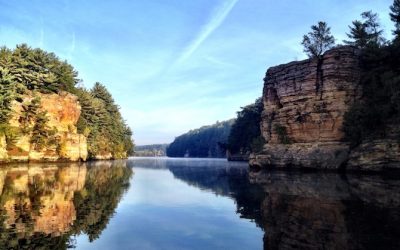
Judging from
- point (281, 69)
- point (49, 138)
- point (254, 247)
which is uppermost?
point (281, 69)

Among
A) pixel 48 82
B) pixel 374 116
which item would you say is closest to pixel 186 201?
pixel 374 116

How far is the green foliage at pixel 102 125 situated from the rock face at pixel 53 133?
31.5 ft

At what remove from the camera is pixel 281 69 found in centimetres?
5516

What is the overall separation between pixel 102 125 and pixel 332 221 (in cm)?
9255

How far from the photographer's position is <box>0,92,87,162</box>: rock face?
55.3 metres

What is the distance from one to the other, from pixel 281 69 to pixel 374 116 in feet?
60.8

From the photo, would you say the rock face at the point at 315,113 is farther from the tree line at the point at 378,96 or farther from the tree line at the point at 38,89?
the tree line at the point at 38,89

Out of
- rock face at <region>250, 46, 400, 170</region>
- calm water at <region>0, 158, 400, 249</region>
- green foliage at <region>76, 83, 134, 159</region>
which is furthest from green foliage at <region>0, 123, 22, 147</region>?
rock face at <region>250, 46, 400, 170</region>

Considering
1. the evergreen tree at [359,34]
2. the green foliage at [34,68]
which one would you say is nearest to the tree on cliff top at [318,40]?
the evergreen tree at [359,34]

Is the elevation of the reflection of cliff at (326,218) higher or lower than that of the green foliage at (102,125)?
lower

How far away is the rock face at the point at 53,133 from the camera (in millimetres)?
55281

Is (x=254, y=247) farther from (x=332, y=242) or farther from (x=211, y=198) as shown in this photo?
(x=211, y=198)

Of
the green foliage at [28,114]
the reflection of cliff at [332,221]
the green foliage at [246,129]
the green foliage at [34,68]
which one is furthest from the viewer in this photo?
the green foliage at [246,129]

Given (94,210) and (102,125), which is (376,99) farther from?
(102,125)
